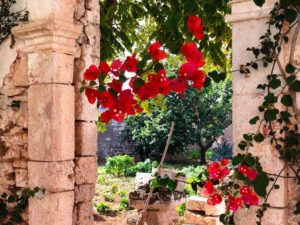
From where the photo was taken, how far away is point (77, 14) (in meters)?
3.50

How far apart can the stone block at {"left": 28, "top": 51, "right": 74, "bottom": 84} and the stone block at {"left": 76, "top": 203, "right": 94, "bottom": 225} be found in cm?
111

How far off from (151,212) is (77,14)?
157 inches

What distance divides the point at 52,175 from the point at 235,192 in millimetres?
1719

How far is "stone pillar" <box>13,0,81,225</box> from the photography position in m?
3.24

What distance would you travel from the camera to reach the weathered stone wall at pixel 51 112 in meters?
3.25

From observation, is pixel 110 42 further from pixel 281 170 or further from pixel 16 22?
pixel 281 170

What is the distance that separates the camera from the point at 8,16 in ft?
11.6

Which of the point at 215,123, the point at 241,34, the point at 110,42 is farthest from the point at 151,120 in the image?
the point at 241,34

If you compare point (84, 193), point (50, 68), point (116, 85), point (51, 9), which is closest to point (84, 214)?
point (84, 193)

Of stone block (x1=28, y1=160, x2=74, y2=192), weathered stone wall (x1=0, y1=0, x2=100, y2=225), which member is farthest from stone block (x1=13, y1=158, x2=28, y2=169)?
stone block (x1=28, y1=160, x2=74, y2=192)

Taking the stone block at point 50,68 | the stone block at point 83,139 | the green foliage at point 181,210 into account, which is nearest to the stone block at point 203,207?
the green foliage at point 181,210

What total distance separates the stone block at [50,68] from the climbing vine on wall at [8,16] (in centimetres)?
36

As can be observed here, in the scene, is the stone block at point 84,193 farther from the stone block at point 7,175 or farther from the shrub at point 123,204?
the shrub at point 123,204

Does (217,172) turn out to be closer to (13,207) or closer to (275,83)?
(275,83)
